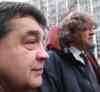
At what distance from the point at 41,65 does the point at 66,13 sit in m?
1.59

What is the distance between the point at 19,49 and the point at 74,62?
142cm

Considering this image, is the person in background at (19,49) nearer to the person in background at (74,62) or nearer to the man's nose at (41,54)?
the man's nose at (41,54)

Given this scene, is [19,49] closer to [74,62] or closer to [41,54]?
[41,54]

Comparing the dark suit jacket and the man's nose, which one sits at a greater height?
the man's nose

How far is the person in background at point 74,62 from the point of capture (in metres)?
2.36

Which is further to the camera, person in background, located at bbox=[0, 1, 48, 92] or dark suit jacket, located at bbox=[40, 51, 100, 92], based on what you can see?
dark suit jacket, located at bbox=[40, 51, 100, 92]

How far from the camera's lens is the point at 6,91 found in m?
1.06

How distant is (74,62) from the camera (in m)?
2.48

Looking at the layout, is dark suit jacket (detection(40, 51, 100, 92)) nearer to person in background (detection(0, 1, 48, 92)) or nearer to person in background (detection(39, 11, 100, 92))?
person in background (detection(39, 11, 100, 92))

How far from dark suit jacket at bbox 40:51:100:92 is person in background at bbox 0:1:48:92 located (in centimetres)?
117

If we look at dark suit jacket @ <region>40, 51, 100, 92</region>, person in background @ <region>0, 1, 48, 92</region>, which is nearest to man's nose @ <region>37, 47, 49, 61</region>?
person in background @ <region>0, 1, 48, 92</region>

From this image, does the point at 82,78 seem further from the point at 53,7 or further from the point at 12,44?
the point at 53,7

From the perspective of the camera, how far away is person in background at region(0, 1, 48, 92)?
106 centimetres

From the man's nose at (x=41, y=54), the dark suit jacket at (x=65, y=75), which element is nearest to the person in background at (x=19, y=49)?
the man's nose at (x=41, y=54)
